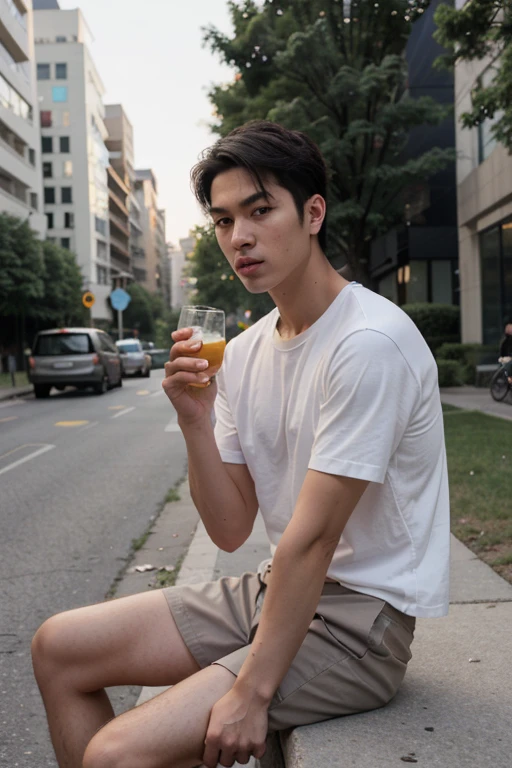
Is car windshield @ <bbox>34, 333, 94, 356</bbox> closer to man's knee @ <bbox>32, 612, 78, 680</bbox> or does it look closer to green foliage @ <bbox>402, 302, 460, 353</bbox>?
green foliage @ <bbox>402, 302, 460, 353</bbox>

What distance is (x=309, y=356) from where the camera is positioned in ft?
6.81

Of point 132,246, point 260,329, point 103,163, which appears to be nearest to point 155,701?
point 260,329

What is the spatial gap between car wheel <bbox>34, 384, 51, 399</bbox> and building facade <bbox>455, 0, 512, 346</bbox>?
11.1m

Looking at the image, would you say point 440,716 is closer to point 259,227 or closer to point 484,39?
point 259,227

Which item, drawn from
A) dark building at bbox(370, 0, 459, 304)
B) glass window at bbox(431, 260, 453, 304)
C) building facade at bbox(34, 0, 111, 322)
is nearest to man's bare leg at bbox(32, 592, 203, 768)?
dark building at bbox(370, 0, 459, 304)

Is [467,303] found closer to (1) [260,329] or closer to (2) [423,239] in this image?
(2) [423,239]

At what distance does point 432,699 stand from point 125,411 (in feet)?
49.4

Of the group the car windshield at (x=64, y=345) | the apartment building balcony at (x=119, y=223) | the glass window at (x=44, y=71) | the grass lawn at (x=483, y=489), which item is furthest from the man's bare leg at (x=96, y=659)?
the apartment building balcony at (x=119, y=223)

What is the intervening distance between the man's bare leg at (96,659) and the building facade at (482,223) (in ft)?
59.4

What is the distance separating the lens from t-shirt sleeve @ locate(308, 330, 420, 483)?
71.9 inches

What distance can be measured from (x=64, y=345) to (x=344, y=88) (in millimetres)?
9252

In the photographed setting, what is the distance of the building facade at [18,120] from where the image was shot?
152 ft

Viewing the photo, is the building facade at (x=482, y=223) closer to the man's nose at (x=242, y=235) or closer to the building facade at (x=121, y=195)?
the man's nose at (x=242, y=235)

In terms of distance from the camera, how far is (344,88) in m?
20.8
